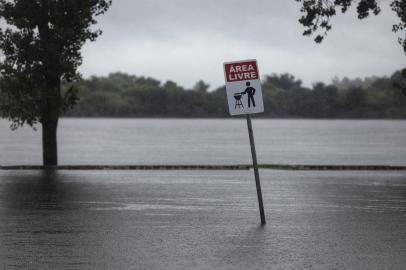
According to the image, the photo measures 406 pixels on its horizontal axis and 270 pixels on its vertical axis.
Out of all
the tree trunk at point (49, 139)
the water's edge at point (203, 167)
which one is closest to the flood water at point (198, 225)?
the water's edge at point (203, 167)

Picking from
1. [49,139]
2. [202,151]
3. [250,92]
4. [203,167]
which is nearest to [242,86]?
[250,92]

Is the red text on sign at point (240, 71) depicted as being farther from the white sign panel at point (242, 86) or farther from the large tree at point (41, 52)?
the large tree at point (41, 52)

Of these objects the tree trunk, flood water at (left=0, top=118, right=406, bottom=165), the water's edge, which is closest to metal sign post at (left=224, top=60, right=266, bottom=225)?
the water's edge

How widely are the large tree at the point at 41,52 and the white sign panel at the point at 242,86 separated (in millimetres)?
15764

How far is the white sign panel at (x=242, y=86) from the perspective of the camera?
12945 millimetres

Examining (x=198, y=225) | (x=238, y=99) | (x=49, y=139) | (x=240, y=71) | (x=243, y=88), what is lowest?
(x=198, y=225)

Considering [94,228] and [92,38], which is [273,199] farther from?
[92,38]

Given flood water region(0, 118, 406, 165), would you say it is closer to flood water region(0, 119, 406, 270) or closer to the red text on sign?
flood water region(0, 119, 406, 270)

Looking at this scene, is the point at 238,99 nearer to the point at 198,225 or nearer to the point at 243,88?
the point at 243,88

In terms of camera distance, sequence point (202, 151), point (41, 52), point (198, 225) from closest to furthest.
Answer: point (198, 225), point (41, 52), point (202, 151)

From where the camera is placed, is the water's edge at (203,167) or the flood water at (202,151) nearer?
the water's edge at (203,167)

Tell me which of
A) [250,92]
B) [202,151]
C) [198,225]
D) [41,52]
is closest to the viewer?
[198,225]

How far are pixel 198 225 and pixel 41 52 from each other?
1696cm

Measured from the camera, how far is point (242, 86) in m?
13.0
